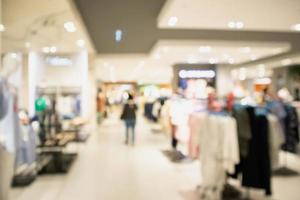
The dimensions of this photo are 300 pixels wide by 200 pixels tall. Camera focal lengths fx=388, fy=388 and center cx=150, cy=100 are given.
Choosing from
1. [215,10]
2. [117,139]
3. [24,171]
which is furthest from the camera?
[117,139]

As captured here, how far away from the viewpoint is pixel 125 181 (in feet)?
22.2

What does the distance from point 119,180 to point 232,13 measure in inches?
165

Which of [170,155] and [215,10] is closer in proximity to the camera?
[215,10]

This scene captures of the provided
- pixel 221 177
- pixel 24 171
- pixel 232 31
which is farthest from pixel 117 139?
pixel 221 177

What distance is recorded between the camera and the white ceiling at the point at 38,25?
270 inches

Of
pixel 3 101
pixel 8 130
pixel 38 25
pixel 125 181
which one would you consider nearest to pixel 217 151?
pixel 125 181

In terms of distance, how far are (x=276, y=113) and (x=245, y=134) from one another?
1.92 m

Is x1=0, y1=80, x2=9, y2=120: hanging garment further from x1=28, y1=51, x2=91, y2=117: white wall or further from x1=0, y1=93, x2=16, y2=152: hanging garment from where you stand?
x1=28, y1=51, x2=91, y2=117: white wall

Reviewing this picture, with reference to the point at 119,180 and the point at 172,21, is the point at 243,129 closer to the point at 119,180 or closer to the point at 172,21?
the point at 119,180

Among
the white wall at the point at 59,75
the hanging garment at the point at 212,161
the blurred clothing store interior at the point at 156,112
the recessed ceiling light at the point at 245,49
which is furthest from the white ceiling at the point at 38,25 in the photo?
the recessed ceiling light at the point at 245,49

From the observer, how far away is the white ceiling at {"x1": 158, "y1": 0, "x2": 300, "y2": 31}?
725cm

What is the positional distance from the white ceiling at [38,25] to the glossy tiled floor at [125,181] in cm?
276

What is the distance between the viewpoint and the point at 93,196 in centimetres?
585

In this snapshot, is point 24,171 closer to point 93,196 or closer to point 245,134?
point 93,196
